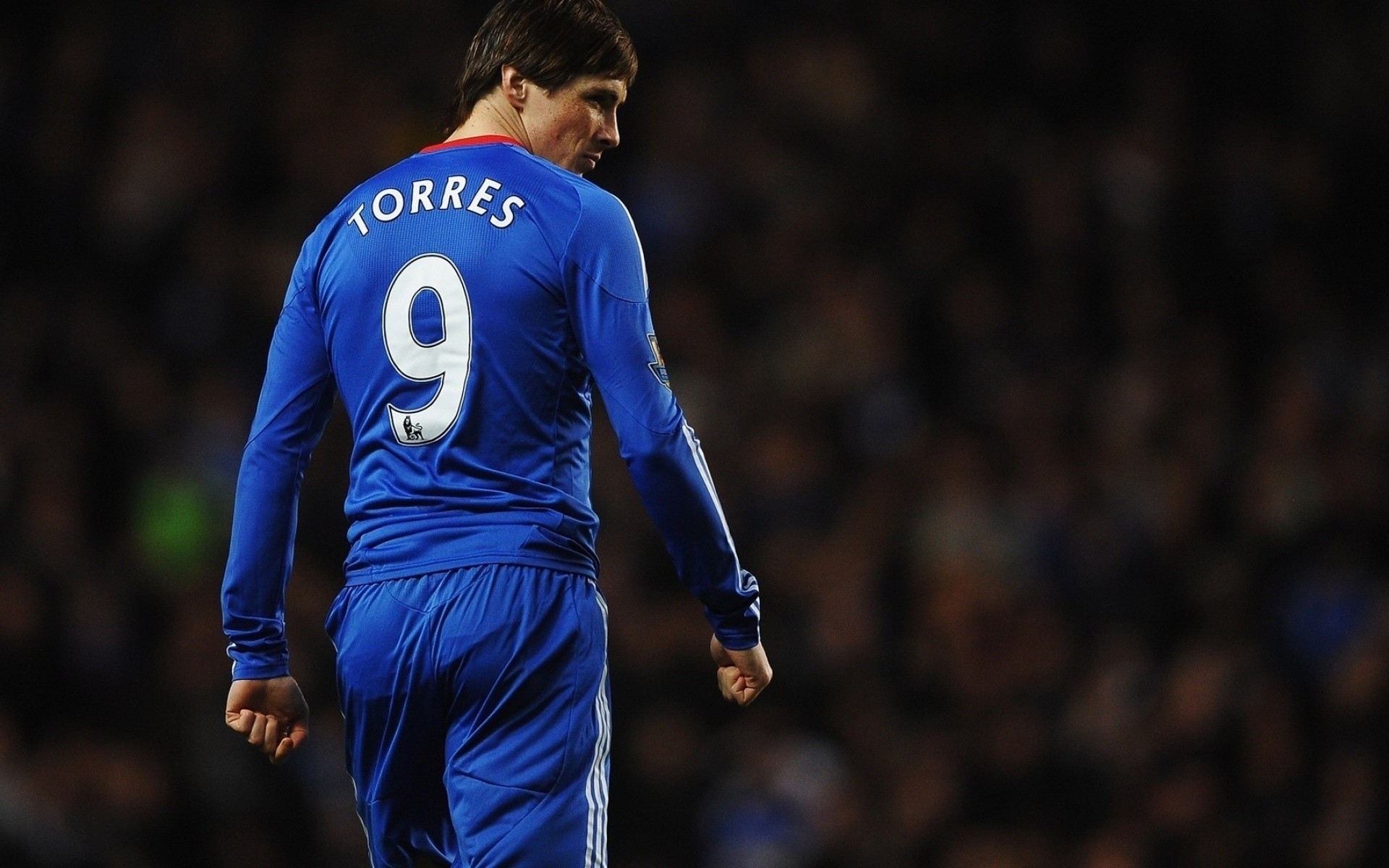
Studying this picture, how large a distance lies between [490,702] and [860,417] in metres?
6.52

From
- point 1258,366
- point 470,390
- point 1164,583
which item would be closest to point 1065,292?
point 1258,366

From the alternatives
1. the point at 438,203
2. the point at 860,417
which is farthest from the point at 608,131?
the point at 860,417

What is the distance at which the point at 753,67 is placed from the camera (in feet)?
37.4

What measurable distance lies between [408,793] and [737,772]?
14.4 feet

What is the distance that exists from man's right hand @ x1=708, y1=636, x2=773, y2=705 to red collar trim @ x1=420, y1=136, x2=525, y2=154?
94 centimetres

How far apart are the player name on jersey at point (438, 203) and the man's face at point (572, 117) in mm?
205

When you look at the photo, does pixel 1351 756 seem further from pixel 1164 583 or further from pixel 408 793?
pixel 408 793

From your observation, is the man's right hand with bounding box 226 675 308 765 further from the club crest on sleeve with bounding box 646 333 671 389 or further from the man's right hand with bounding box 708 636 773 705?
the club crest on sleeve with bounding box 646 333 671 389

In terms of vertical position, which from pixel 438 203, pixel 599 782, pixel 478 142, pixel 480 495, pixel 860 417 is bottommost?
pixel 860 417

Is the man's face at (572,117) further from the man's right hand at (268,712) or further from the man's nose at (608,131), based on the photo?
the man's right hand at (268,712)

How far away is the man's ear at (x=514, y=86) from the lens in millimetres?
3176

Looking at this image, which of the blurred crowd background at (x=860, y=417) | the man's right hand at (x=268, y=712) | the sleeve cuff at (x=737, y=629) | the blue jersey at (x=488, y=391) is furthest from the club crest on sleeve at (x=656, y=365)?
the blurred crowd background at (x=860, y=417)

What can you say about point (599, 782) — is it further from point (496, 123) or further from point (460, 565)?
point (496, 123)

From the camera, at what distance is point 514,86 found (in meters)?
3.19
